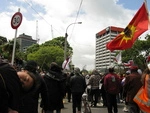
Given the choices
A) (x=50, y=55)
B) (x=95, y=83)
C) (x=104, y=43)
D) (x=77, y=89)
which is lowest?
(x=77, y=89)

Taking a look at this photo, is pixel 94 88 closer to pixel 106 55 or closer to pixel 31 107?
pixel 31 107

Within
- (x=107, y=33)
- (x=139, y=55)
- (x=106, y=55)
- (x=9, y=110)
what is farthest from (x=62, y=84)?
(x=106, y=55)

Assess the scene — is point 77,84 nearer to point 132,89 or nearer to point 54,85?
point 132,89

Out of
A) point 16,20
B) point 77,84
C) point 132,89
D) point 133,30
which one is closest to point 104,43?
point 77,84

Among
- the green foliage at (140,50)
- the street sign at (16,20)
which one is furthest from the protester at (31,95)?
the green foliage at (140,50)

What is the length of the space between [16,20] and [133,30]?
361cm

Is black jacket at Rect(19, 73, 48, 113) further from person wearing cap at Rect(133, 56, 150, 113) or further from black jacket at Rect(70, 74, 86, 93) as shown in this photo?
black jacket at Rect(70, 74, 86, 93)

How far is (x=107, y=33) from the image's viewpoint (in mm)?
136500

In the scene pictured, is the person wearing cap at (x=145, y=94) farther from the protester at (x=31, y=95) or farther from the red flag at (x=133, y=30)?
the red flag at (x=133, y=30)

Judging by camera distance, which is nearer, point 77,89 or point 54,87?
point 54,87

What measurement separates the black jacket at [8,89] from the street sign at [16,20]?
6137mm

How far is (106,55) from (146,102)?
151312 mm

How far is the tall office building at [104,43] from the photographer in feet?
435

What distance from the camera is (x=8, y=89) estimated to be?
269 centimetres
